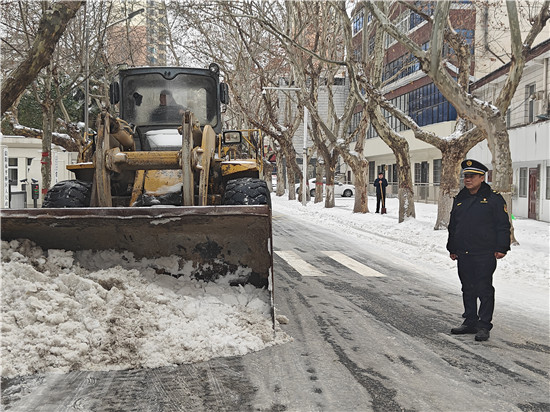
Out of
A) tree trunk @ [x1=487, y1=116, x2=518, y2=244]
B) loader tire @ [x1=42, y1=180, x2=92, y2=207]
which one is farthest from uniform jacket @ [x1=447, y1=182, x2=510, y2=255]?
tree trunk @ [x1=487, y1=116, x2=518, y2=244]

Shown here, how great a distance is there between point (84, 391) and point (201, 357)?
3.10 feet

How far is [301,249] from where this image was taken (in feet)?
40.7

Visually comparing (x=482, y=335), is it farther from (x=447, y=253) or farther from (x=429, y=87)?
(x=429, y=87)

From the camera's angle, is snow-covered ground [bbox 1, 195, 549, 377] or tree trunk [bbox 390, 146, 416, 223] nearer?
snow-covered ground [bbox 1, 195, 549, 377]

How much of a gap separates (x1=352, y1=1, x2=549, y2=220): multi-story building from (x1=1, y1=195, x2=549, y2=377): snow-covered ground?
63.7 feet

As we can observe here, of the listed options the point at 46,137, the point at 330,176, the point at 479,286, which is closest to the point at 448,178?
the point at 479,286

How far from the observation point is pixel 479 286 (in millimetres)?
5770

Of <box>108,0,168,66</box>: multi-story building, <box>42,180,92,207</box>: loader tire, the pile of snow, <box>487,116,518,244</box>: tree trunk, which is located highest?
<box>108,0,168,66</box>: multi-story building

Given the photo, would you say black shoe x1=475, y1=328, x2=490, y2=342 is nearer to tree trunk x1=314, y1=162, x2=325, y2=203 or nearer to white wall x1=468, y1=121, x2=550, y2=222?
Result: white wall x1=468, y1=121, x2=550, y2=222

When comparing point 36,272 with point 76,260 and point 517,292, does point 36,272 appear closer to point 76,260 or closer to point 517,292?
point 76,260

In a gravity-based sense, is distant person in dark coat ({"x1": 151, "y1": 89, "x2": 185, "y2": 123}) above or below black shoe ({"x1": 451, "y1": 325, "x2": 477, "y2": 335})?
above

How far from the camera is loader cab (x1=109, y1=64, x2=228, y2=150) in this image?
8.41m

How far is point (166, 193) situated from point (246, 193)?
111cm

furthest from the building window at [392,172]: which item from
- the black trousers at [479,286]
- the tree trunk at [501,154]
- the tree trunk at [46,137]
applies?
the black trousers at [479,286]
